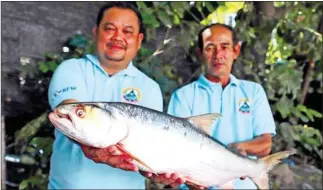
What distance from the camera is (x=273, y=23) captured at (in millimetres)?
3574

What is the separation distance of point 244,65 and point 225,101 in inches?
42.1

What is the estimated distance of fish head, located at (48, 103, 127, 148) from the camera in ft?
5.16

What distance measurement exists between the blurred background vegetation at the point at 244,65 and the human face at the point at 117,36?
89 cm

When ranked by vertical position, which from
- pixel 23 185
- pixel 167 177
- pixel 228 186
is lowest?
pixel 23 185

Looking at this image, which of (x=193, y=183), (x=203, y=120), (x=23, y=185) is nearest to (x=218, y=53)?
(x=203, y=120)

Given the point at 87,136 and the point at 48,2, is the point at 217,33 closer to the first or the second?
the point at 87,136

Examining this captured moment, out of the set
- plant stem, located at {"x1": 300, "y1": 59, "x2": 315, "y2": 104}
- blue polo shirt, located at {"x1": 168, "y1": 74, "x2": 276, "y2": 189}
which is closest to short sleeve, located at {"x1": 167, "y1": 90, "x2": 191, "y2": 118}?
blue polo shirt, located at {"x1": 168, "y1": 74, "x2": 276, "y2": 189}

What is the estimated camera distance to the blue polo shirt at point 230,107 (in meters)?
2.39

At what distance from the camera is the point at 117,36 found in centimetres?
220

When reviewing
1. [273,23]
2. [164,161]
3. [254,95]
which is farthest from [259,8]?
[164,161]

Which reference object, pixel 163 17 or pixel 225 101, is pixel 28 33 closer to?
pixel 163 17

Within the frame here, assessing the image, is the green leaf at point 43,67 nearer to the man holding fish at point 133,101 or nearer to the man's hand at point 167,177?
the man holding fish at point 133,101

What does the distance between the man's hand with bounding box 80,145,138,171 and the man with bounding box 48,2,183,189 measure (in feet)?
1.26

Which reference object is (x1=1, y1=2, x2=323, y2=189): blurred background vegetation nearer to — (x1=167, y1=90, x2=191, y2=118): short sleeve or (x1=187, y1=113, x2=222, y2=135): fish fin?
(x1=167, y1=90, x2=191, y2=118): short sleeve
